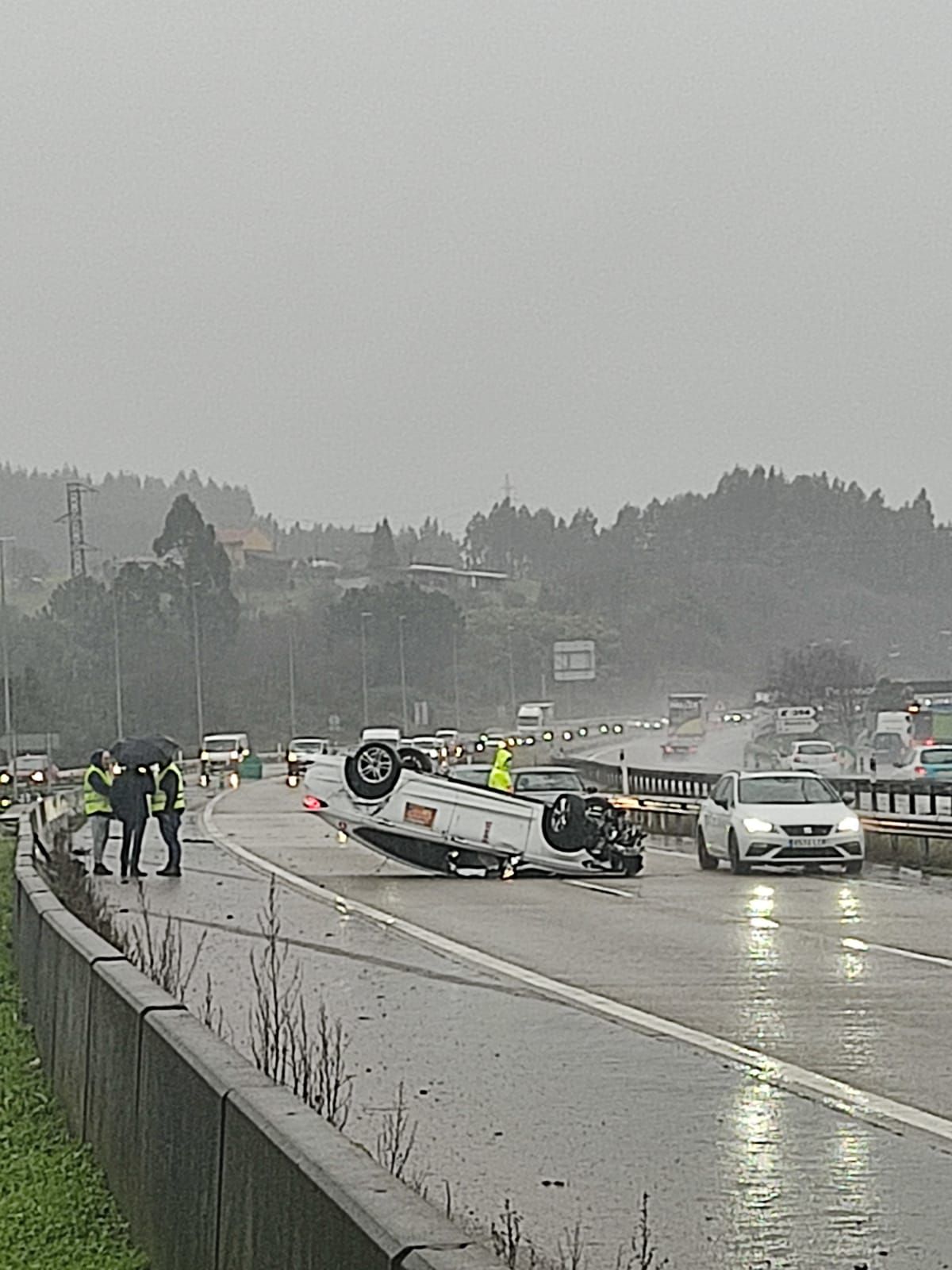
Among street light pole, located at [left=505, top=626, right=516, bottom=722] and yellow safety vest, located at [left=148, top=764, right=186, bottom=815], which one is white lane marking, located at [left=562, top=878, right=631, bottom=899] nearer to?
yellow safety vest, located at [left=148, top=764, right=186, bottom=815]

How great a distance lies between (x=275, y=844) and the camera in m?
38.2

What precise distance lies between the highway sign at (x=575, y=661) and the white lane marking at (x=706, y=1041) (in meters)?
64.1

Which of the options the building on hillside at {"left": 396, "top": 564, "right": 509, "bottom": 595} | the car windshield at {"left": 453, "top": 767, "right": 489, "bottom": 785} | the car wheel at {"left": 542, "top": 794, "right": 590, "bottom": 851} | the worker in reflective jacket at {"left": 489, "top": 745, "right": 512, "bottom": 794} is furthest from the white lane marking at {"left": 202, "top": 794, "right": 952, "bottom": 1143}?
the building on hillside at {"left": 396, "top": 564, "right": 509, "bottom": 595}

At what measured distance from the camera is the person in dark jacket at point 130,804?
96.1 feet

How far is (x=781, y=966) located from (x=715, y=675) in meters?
112

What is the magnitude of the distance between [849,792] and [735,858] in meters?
15.2

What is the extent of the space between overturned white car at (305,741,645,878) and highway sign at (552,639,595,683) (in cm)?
5730

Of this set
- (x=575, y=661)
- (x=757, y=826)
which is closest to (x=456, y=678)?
(x=575, y=661)

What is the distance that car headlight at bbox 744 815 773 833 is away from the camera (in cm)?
3061

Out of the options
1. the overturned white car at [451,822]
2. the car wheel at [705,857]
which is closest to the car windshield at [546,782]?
the car wheel at [705,857]

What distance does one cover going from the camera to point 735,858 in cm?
3073

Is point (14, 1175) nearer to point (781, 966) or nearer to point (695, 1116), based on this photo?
point (695, 1116)

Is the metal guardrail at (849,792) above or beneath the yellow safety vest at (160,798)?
beneath

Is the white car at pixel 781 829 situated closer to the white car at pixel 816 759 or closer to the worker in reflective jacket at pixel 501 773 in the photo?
the worker in reflective jacket at pixel 501 773
